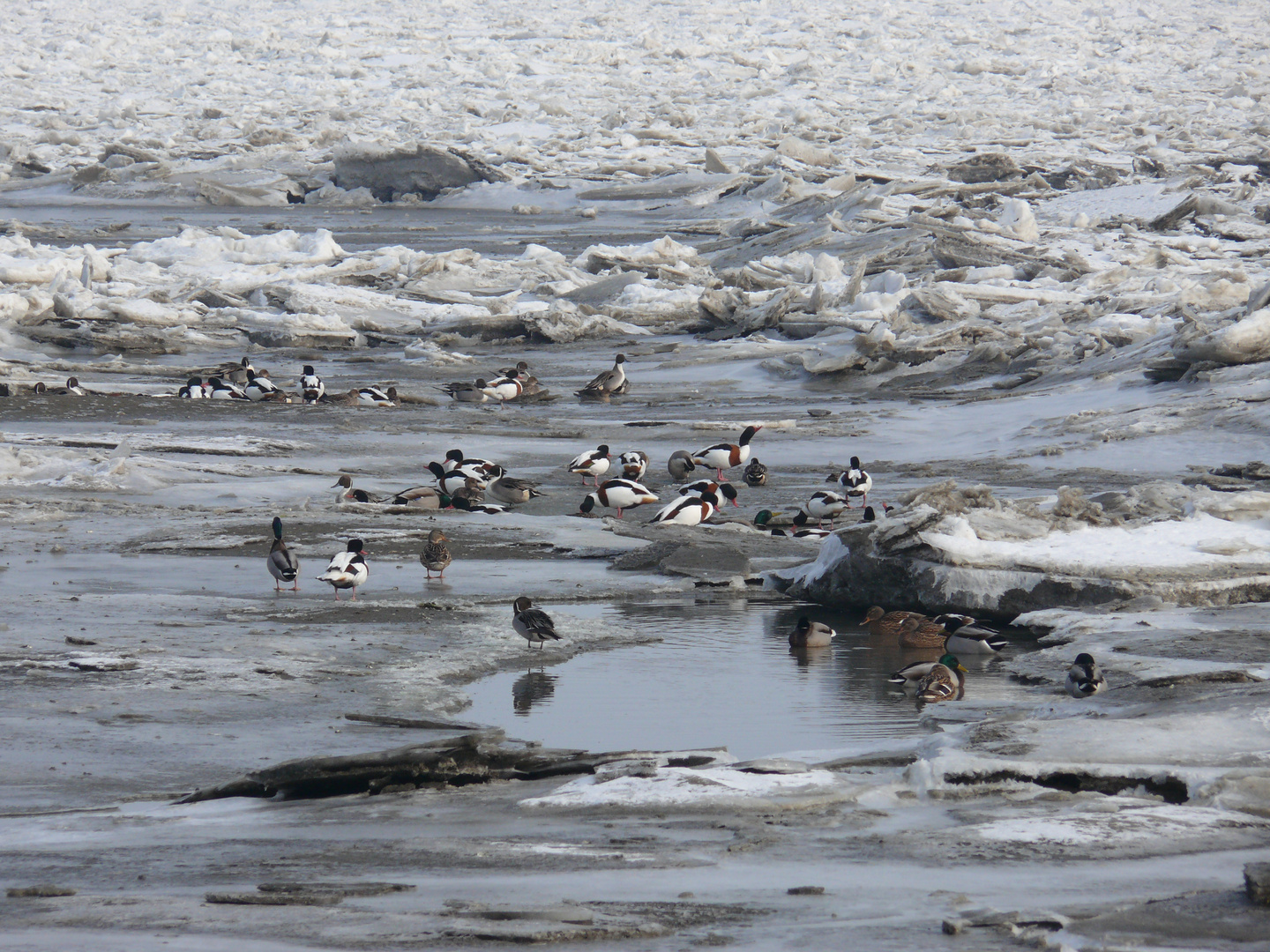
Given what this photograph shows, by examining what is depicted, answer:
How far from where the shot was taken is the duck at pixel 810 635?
7566 mm

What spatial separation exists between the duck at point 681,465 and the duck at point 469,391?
445 centimetres

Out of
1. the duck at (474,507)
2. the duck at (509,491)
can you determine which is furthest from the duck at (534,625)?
the duck at (509,491)

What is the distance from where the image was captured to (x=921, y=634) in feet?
25.6

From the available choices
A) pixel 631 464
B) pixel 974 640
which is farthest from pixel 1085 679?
pixel 631 464

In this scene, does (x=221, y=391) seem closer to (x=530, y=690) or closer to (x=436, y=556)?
(x=436, y=556)

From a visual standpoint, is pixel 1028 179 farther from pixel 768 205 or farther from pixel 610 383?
pixel 610 383

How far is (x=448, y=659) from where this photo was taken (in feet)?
23.2

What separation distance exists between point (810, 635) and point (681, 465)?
17.0 ft

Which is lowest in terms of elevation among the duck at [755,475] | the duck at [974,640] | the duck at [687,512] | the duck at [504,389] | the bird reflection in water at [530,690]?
the bird reflection in water at [530,690]

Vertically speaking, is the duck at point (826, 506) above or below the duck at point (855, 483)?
below

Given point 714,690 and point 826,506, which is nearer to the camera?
point 714,690

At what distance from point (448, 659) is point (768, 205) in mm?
27816

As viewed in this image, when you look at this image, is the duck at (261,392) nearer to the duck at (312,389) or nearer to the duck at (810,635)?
the duck at (312,389)

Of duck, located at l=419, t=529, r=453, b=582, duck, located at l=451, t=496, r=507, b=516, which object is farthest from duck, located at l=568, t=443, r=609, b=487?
duck, located at l=419, t=529, r=453, b=582
